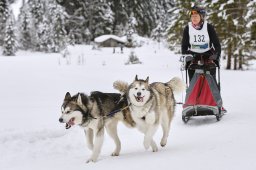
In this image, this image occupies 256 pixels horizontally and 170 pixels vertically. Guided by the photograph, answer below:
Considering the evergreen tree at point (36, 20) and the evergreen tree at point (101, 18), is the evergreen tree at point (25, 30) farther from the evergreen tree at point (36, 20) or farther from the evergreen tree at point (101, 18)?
the evergreen tree at point (101, 18)

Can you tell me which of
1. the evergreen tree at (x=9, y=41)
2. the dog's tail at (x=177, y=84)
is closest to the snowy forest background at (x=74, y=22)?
the evergreen tree at (x=9, y=41)

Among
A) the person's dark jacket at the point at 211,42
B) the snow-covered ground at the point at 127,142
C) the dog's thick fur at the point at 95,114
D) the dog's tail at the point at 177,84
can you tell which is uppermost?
the person's dark jacket at the point at 211,42

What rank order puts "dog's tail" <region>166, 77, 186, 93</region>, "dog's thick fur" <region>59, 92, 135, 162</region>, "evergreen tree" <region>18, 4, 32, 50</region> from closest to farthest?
"dog's thick fur" <region>59, 92, 135, 162</region> → "dog's tail" <region>166, 77, 186, 93</region> → "evergreen tree" <region>18, 4, 32, 50</region>

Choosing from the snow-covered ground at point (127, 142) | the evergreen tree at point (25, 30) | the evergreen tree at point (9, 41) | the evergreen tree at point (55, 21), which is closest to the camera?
the snow-covered ground at point (127, 142)

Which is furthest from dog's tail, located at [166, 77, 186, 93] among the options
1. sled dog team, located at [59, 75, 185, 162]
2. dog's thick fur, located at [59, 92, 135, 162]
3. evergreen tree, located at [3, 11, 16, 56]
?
evergreen tree, located at [3, 11, 16, 56]

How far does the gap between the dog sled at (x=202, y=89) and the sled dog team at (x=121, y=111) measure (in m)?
1.12

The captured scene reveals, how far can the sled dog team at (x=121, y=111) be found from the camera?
18.2ft

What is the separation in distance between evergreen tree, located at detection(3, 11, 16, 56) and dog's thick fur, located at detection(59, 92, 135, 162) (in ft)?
137

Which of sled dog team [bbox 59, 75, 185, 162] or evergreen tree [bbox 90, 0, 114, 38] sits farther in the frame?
evergreen tree [bbox 90, 0, 114, 38]

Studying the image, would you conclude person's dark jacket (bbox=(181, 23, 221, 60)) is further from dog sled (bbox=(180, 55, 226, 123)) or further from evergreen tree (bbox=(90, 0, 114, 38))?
evergreen tree (bbox=(90, 0, 114, 38))

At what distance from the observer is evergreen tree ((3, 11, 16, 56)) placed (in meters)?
46.2

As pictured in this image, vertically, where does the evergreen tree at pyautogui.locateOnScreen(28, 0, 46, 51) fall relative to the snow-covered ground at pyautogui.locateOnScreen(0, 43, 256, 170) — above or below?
above

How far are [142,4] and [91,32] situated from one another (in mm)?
9709

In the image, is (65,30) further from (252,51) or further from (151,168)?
(151,168)
